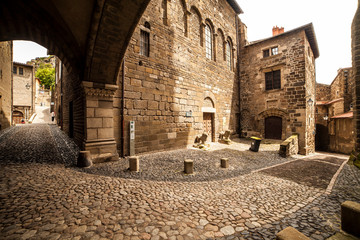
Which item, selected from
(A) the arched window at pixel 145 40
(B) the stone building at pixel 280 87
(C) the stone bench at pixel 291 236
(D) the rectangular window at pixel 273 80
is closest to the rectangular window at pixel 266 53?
(B) the stone building at pixel 280 87

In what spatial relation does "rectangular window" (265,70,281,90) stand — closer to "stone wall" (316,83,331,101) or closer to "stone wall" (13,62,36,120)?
"stone wall" (316,83,331,101)

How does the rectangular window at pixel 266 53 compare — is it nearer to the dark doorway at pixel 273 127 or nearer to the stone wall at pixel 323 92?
the dark doorway at pixel 273 127

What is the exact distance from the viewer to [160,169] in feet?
14.9

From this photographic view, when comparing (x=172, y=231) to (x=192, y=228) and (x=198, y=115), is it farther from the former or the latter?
(x=198, y=115)

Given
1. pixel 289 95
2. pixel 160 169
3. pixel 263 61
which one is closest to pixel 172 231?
pixel 160 169

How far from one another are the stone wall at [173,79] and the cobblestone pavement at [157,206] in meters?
2.77

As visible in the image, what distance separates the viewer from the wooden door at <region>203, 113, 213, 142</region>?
380 inches

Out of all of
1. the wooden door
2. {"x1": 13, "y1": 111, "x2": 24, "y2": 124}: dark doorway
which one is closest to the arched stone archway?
the wooden door

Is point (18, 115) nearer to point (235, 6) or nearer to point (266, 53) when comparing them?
point (235, 6)

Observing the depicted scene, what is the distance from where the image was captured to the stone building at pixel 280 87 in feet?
32.7

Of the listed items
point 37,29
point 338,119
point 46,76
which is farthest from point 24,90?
point 338,119

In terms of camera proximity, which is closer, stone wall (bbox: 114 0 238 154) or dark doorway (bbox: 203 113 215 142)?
stone wall (bbox: 114 0 238 154)

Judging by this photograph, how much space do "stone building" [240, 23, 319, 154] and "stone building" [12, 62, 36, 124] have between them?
32.3m

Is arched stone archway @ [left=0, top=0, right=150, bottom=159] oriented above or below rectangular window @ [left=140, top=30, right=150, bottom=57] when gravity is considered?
below
